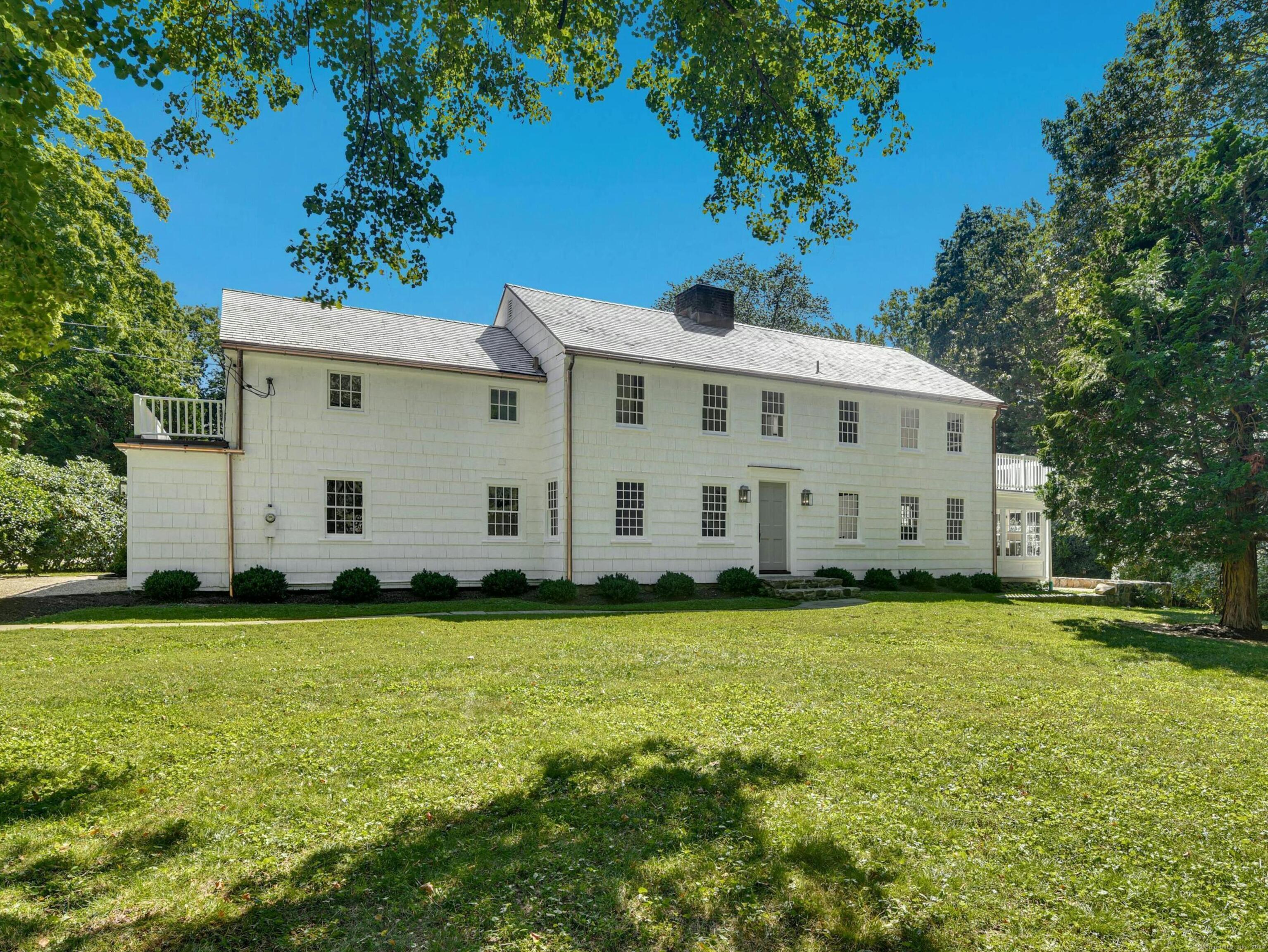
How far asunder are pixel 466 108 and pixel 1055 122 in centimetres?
3080

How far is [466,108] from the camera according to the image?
7.74 metres

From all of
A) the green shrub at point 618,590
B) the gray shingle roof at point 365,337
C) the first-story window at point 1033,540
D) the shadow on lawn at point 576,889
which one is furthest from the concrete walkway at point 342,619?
the first-story window at point 1033,540

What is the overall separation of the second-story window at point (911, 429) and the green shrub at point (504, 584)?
41.6 ft

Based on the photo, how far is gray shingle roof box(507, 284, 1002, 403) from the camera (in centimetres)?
1869

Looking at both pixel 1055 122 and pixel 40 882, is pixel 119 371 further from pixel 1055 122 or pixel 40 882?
pixel 1055 122

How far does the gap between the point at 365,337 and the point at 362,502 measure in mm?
4236

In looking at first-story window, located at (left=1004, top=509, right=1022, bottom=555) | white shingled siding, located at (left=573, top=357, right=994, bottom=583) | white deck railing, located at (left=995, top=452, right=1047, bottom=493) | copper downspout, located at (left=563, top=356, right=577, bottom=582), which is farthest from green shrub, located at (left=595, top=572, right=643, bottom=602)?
first-story window, located at (left=1004, top=509, right=1022, bottom=555)

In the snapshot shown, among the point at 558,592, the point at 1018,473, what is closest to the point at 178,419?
the point at 558,592

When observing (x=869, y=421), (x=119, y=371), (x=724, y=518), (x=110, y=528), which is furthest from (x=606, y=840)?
(x=119, y=371)

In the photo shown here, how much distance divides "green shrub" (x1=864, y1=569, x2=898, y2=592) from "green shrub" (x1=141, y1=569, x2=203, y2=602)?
55.2ft

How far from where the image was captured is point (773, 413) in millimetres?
20234

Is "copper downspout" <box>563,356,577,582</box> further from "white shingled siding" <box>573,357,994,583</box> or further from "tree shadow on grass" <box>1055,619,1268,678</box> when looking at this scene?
"tree shadow on grass" <box>1055,619,1268,678</box>

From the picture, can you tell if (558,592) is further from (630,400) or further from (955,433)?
(955,433)

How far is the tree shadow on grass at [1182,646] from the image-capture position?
383 inches
